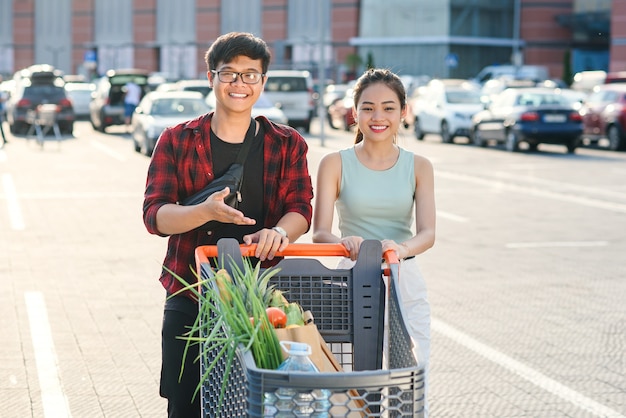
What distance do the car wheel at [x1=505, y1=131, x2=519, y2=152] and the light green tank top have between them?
974 inches

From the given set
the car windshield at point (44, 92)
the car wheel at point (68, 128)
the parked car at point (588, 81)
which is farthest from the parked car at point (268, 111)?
the parked car at point (588, 81)

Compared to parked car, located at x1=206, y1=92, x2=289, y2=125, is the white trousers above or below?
above

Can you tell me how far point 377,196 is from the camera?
4.68 meters

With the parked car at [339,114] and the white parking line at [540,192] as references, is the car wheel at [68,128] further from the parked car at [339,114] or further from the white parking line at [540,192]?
the white parking line at [540,192]

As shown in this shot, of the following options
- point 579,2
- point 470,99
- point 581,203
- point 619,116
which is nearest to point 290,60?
point 579,2

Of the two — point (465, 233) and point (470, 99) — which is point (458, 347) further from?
point (470, 99)

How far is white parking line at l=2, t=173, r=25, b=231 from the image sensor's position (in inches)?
555

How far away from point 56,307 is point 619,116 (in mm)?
22638

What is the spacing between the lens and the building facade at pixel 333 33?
75062mm

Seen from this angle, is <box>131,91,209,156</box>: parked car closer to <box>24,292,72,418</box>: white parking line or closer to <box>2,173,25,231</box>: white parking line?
<box>2,173,25,231</box>: white parking line

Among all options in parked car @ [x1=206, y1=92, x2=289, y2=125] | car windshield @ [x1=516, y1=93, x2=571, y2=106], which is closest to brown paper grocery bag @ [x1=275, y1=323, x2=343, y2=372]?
parked car @ [x1=206, y1=92, x2=289, y2=125]

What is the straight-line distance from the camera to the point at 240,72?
407 centimetres

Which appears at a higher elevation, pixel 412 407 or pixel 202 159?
pixel 202 159

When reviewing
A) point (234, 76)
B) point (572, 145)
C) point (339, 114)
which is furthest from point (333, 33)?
point (234, 76)
